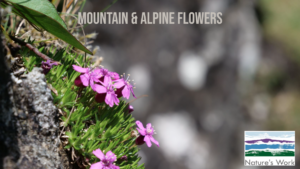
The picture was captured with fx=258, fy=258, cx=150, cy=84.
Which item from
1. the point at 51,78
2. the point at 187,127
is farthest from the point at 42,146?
the point at 187,127

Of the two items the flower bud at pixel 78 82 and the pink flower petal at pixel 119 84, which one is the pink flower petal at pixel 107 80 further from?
the flower bud at pixel 78 82

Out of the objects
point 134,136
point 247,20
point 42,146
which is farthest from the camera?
point 247,20

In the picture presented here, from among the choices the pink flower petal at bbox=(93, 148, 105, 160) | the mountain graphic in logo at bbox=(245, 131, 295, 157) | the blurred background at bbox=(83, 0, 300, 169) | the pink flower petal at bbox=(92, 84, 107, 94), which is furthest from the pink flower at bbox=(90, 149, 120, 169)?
the blurred background at bbox=(83, 0, 300, 169)

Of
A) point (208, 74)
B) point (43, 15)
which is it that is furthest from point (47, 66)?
point (208, 74)

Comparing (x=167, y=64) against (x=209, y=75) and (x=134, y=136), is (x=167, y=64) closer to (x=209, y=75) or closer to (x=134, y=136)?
(x=209, y=75)

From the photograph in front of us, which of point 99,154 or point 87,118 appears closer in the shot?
point 99,154

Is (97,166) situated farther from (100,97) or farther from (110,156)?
(100,97)

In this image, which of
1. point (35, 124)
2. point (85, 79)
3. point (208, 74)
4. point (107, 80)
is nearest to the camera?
point (35, 124)
